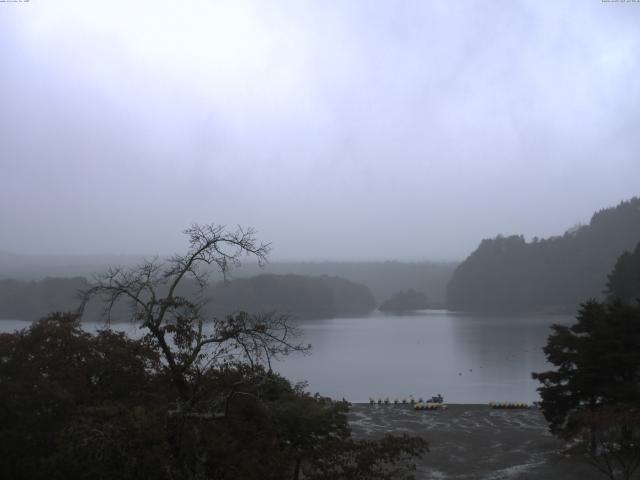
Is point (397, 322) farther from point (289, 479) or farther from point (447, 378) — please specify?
point (289, 479)

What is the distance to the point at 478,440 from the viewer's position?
52.4ft

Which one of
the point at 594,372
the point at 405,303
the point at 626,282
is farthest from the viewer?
the point at 405,303

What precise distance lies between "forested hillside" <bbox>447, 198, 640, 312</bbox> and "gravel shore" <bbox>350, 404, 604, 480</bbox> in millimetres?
63484

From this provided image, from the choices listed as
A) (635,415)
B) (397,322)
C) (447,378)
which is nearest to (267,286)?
(397,322)

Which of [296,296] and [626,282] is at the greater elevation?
[626,282]

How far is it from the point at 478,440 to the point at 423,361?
23.7 meters

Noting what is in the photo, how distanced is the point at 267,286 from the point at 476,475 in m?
63.4

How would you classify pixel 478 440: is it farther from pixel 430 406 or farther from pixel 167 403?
pixel 167 403

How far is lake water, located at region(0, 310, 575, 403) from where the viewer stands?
93.7 feet

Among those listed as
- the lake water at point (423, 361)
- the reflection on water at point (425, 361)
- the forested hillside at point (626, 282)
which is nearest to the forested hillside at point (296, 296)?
the reflection on water at point (425, 361)

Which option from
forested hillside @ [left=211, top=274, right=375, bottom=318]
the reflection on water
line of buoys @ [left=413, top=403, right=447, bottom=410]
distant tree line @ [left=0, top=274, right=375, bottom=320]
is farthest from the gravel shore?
forested hillside @ [left=211, top=274, right=375, bottom=318]

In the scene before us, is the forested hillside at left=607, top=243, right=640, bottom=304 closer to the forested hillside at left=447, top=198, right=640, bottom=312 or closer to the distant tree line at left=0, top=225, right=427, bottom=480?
the distant tree line at left=0, top=225, right=427, bottom=480

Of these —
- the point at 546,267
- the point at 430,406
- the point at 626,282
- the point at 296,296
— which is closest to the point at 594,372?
the point at 430,406

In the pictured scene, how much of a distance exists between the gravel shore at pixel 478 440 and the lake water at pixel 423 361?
20.2 ft
